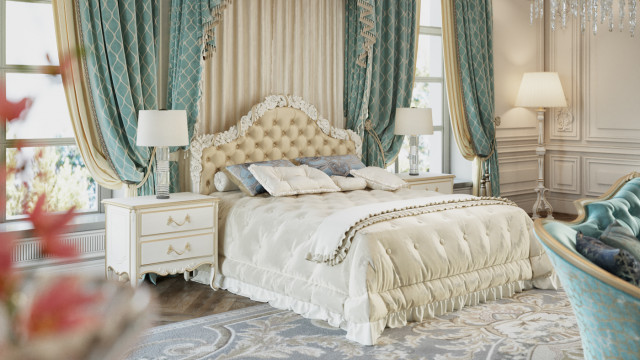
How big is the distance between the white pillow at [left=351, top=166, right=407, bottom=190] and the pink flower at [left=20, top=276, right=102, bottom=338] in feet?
15.6

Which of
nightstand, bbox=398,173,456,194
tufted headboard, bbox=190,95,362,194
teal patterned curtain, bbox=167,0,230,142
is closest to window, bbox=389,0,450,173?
nightstand, bbox=398,173,456,194

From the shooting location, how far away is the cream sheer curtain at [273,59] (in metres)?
5.04

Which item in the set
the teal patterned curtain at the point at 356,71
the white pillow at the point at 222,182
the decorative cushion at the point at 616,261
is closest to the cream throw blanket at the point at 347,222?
the white pillow at the point at 222,182

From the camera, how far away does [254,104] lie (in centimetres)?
524

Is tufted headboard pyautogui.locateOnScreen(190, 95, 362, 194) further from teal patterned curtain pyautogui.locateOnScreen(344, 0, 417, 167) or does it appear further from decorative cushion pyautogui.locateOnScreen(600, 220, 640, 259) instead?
decorative cushion pyautogui.locateOnScreen(600, 220, 640, 259)

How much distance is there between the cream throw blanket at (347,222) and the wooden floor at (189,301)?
0.74 metres

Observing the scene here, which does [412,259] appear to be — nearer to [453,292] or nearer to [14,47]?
[453,292]

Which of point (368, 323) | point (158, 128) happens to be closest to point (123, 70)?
point (158, 128)

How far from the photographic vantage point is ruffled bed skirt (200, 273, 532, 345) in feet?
11.3

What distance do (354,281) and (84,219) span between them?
6.95 feet

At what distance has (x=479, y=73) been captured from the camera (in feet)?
21.6

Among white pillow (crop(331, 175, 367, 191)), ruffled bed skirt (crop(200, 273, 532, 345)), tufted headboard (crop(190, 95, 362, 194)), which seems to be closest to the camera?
ruffled bed skirt (crop(200, 273, 532, 345))

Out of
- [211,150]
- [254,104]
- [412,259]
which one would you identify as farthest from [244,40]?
[412,259]

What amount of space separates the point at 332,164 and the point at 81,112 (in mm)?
1880
